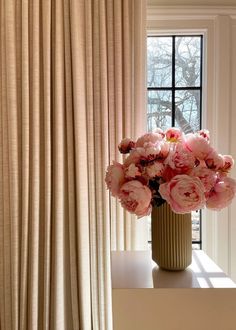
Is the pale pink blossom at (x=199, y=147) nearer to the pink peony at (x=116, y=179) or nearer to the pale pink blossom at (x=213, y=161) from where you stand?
the pale pink blossom at (x=213, y=161)

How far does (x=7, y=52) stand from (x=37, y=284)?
44.4 inches

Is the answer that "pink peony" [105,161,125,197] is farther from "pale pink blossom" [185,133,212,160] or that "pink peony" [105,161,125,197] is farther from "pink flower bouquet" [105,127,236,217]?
"pale pink blossom" [185,133,212,160]

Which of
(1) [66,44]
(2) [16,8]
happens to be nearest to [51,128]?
(1) [66,44]

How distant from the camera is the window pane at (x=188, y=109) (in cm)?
196

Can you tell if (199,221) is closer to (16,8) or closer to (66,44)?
(66,44)

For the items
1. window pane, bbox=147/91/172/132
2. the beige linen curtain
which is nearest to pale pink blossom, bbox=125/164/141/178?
the beige linen curtain

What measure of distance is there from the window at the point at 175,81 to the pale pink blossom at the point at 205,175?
922mm

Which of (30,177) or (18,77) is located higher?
(18,77)

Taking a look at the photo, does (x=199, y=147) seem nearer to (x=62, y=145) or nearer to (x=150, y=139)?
(x=150, y=139)

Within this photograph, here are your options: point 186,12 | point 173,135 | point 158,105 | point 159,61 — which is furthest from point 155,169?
point 186,12

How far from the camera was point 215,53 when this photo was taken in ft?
6.24

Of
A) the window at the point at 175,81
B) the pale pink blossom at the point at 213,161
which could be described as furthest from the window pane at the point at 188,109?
the pale pink blossom at the point at 213,161

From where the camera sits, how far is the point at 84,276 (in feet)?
5.71

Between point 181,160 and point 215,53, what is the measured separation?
106 cm
